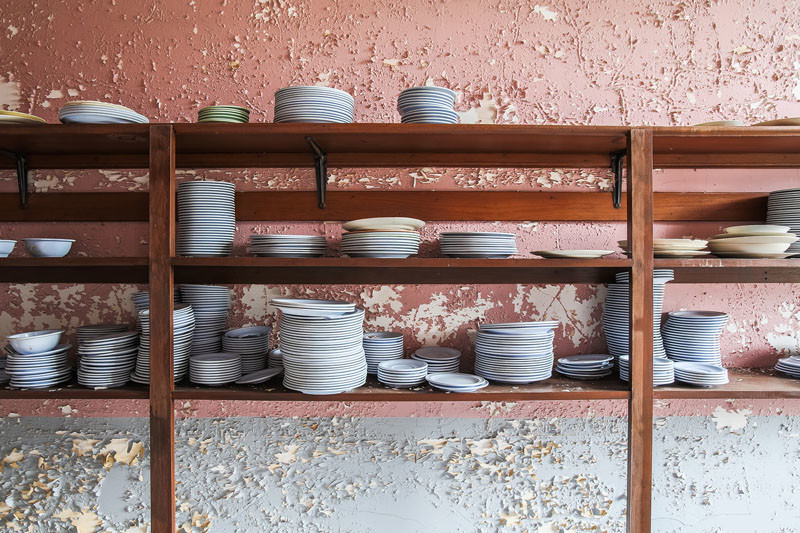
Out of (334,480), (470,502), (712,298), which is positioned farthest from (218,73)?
(712,298)

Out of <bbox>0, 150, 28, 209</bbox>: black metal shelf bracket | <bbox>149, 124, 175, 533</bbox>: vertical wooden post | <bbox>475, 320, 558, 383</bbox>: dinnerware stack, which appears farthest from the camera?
<bbox>0, 150, 28, 209</bbox>: black metal shelf bracket

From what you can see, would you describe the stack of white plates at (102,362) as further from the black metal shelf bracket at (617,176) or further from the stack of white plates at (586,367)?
the black metal shelf bracket at (617,176)

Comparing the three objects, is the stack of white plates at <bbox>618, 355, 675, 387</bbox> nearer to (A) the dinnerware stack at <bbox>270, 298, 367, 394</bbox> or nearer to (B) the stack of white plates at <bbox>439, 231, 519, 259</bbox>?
(B) the stack of white plates at <bbox>439, 231, 519, 259</bbox>

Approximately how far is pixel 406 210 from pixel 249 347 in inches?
29.2

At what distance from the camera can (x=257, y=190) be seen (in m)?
1.84

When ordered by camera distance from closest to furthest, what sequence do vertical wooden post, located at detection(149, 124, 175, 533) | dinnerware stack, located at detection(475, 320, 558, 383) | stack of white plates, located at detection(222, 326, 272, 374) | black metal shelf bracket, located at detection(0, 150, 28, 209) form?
1. vertical wooden post, located at detection(149, 124, 175, 533)
2. dinnerware stack, located at detection(475, 320, 558, 383)
3. stack of white plates, located at detection(222, 326, 272, 374)
4. black metal shelf bracket, located at detection(0, 150, 28, 209)

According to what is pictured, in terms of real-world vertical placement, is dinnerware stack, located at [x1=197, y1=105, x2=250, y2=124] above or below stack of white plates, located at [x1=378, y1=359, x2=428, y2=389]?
above

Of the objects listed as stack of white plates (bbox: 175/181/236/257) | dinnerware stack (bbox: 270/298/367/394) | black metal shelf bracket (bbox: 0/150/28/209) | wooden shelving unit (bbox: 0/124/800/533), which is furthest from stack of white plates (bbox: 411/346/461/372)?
black metal shelf bracket (bbox: 0/150/28/209)

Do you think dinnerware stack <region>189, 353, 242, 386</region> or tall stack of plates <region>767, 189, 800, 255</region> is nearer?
dinnerware stack <region>189, 353, 242, 386</region>

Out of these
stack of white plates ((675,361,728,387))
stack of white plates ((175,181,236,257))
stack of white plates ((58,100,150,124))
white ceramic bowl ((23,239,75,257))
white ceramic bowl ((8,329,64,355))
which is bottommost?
stack of white plates ((675,361,728,387))

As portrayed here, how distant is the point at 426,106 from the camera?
59.4 inches

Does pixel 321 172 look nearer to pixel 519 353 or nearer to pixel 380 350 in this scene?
pixel 380 350

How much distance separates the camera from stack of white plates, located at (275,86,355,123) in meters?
1.48

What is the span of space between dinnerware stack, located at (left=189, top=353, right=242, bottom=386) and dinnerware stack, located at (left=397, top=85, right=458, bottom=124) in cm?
95
